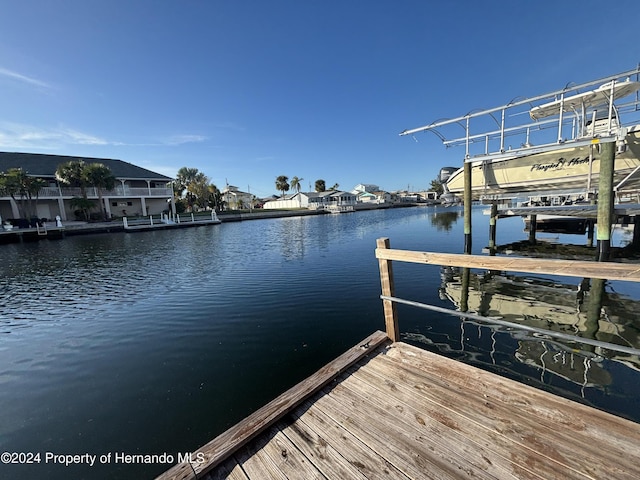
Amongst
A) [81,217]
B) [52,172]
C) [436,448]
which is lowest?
[436,448]

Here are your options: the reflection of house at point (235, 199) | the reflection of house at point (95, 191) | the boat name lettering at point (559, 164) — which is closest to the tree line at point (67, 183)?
the reflection of house at point (95, 191)

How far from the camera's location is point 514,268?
8.24ft

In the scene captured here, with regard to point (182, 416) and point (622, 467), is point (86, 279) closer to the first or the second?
point (182, 416)

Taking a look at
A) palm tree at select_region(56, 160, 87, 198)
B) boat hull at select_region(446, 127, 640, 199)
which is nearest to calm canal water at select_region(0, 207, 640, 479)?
boat hull at select_region(446, 127, 640, 199)

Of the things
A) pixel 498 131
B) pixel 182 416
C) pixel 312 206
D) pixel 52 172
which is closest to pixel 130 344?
pixel 182 416

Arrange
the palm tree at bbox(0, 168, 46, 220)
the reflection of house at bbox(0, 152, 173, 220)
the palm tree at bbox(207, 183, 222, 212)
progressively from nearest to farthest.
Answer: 1. the palm tree at bbox(0, 168, 46, 220)
2. the reflection of house at bbox(0, 152, 173, 220)
3. the palm tree at bbox(207, 183, 222, 212)

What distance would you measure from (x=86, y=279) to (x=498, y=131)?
18.1 m

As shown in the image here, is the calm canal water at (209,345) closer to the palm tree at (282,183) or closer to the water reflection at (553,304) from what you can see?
the water reflection at (553,304)

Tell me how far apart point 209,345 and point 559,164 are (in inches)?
532

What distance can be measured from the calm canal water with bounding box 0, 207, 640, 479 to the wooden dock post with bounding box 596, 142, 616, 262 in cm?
151

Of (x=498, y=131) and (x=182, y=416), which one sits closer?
(x=182, y=416)

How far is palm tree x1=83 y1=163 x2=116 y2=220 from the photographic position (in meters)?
32.7

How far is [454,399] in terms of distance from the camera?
2.60m

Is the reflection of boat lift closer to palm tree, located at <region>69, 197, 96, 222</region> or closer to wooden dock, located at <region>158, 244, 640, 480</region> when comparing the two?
wooden dock, located at <region>158, 244, 640, 480</region>
